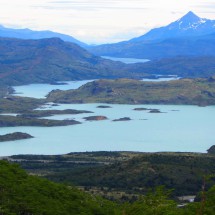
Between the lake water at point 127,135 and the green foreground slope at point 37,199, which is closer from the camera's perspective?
the green foreground slope at point 37,199

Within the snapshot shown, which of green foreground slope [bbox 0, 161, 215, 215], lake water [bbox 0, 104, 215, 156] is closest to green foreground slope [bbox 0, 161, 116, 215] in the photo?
green foreground slope [bbox 0, 161, 215, 215]

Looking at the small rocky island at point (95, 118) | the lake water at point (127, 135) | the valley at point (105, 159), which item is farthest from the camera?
the small rocky island at point (95, 118)

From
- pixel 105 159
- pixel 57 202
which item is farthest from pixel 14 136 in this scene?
pixel 57 202

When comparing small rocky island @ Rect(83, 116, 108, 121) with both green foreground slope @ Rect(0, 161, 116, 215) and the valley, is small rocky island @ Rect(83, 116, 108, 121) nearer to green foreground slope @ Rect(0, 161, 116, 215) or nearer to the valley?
the valley

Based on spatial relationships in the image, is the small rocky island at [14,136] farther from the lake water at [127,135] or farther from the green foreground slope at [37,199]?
the green foreground slope at [37,199]

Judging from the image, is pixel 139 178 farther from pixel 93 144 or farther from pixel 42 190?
pixel 93 144

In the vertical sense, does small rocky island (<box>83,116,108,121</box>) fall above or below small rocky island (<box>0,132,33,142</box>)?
above

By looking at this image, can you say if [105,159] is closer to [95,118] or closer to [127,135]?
[127,135]

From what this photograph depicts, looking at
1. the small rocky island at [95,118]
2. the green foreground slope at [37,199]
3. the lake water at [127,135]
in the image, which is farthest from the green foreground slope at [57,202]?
the small rocky island at [95,118]
